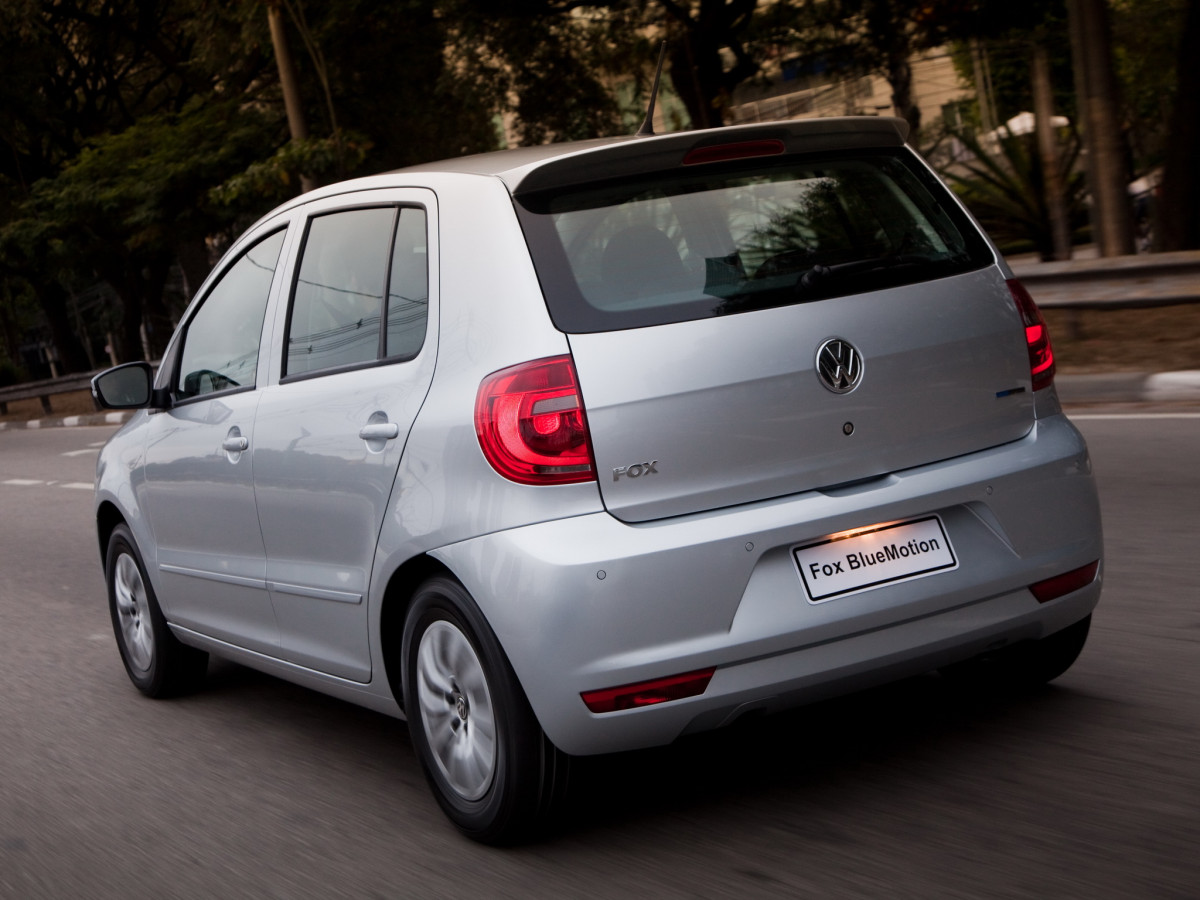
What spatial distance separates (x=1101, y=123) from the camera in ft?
45.1

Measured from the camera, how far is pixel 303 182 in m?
21.1

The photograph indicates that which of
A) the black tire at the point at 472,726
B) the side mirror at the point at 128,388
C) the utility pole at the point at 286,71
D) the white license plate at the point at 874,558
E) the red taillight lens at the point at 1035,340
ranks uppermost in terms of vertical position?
the utility pole at the point at 286,71

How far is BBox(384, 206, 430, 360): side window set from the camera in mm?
3992

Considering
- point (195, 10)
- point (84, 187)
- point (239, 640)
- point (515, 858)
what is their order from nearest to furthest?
point (515, 858), point (239, 640), point (195, 10), point (84, 187)

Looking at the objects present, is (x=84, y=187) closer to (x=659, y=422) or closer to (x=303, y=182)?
(x=303, y=182)

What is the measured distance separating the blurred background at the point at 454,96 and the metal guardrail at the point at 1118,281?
1081mm

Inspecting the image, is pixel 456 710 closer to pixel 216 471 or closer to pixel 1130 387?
pixel 216 471

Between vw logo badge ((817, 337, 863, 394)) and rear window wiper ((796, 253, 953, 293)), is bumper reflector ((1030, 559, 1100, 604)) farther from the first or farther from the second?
rear window wiper ((796, 253, 953, 293))

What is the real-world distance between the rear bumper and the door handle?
38 cm

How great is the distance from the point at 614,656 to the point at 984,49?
63.2 feet

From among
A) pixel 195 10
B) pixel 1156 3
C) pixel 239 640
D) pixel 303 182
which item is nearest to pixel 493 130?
pixel 195 10

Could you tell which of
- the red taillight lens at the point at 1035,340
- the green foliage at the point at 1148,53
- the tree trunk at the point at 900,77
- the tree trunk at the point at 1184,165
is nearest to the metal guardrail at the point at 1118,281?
the tree trunk at the point at 1184,165

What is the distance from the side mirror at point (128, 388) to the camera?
5.57m

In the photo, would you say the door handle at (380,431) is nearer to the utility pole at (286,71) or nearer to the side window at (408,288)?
the side window at (408,288)
